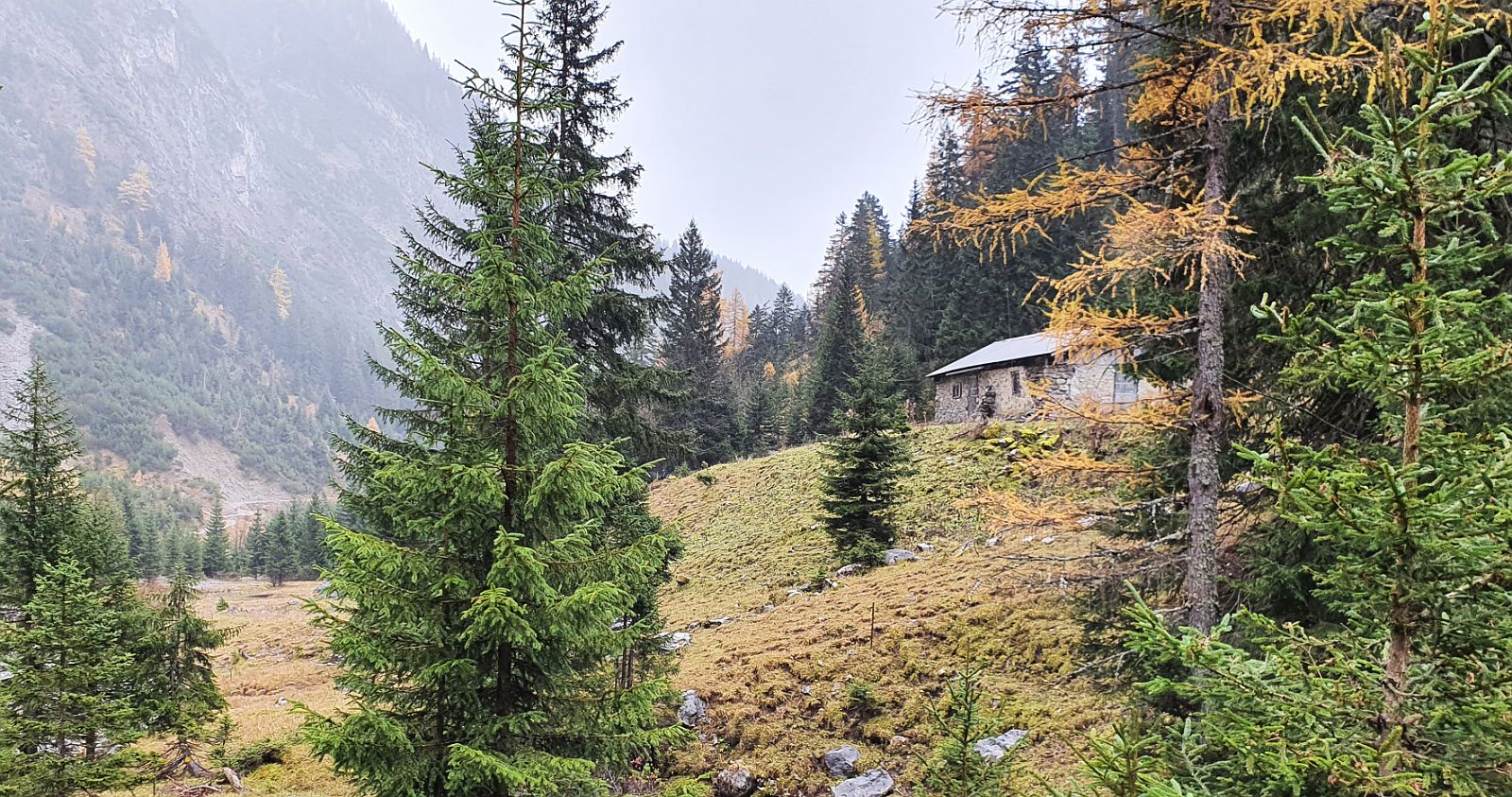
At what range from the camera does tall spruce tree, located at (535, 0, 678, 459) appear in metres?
11.9

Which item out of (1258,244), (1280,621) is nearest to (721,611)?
(1280,621)

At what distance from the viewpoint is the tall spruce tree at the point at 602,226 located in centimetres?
1190

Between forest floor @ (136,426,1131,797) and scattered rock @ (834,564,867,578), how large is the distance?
0.62 meters

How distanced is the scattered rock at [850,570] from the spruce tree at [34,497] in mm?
16477

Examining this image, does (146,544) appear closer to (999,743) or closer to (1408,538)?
(999,743)

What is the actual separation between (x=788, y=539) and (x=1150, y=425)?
18.4 metres

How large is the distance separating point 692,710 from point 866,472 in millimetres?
9196

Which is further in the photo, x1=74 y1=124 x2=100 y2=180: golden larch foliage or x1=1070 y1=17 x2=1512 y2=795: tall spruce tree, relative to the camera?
x1=74 y1=124 x2=100 y2=180: golden larch foliage

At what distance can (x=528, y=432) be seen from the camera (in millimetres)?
5613

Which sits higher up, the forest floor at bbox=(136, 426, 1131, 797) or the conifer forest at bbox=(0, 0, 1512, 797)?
the conifer forest at bbox=(0, 0, 1512, 797)

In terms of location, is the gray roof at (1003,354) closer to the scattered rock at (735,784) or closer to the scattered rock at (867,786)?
the scattered rock at (867,786)

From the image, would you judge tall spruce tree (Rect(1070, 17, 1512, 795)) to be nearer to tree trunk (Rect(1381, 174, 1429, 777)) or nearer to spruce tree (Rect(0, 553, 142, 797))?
tree trunk (Rect(1381, 174, 1429, 777))

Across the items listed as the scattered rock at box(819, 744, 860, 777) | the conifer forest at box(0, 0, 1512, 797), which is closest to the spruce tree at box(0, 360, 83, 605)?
the conifer forest at box(0, 0, 1512, 797)

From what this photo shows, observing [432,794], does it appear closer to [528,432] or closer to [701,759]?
[528,432]
